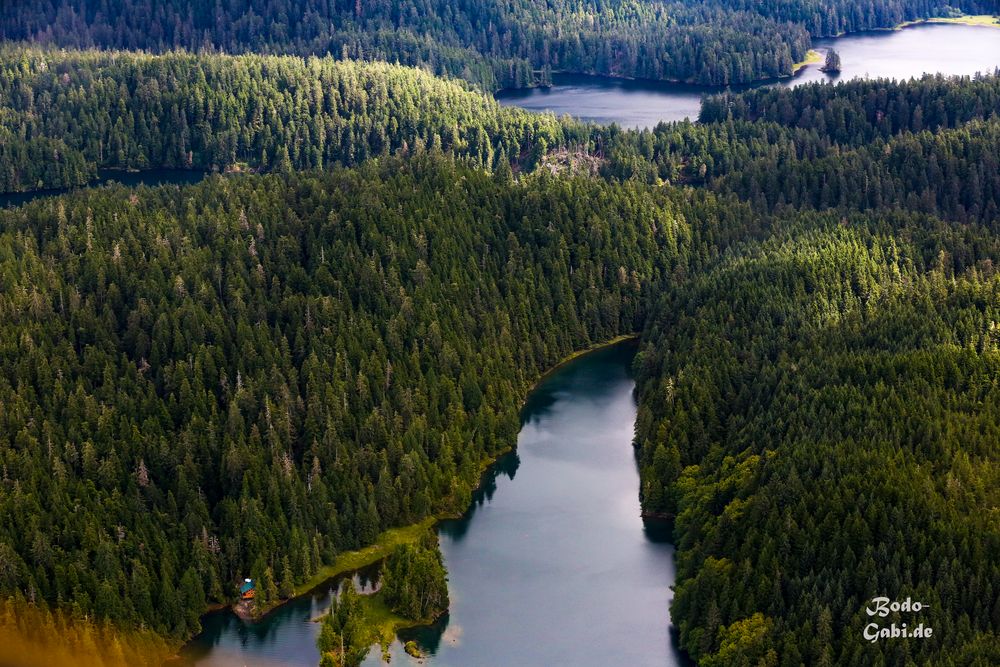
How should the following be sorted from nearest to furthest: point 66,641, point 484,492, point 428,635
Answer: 1. point 66,641
2. point 428,635
3. point 484,492

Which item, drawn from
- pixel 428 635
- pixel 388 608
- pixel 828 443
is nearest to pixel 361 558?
pixel 388 608

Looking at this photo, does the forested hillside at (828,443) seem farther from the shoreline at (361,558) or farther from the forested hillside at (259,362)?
the shoreline at (361,558)

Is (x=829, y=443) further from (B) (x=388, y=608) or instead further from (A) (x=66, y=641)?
(A) (x=66, y=641)

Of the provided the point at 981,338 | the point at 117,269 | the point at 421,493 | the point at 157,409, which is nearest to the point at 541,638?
the point at 421,493

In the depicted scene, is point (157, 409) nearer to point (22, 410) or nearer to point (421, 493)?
point (22, 410)

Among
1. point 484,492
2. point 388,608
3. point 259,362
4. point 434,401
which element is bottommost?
point 388,608

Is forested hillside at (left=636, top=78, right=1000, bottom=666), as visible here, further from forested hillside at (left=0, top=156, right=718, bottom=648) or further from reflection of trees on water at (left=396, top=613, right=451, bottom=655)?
reflection of trees on water at (left=396, top=613, right=451, bottom=655)

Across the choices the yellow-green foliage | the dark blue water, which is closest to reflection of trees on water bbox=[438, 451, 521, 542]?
the dark blue water
